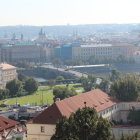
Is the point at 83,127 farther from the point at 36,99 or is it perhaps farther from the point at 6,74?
the point at 6,74

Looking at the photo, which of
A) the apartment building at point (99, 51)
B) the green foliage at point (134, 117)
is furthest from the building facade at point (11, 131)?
the apartment building at point (99, 51)

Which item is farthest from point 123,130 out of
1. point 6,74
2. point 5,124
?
point 6,74

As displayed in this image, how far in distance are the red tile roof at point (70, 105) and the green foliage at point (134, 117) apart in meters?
1.17

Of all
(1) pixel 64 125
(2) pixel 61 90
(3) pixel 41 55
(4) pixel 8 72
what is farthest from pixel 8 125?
(3) pixel 41 55

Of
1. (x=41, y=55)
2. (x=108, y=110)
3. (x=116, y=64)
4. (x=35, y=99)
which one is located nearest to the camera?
(x=108, y=110)

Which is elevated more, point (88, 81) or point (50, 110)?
point (50, 110)

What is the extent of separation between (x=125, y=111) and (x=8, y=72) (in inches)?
1445

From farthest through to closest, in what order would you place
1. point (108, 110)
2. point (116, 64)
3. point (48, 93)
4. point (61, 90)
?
point (116, 64), point (48, 93), point (61, 90), point (108, 110)

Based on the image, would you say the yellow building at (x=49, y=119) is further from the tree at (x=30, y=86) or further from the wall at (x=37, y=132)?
the tree at (x=30, y=86)

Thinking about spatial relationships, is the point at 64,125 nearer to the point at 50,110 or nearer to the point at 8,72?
the point at 50,110

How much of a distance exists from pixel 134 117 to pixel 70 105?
18.7ft

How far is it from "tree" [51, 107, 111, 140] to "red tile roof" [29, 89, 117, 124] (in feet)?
17.8

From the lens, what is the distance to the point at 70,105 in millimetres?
27344

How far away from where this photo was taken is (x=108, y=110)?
31.1 meters
